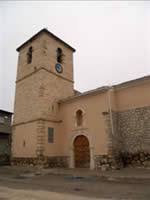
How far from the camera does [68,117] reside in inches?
642

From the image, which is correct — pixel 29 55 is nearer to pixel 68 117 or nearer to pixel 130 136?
pixel 68 117

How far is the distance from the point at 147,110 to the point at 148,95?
989 mm

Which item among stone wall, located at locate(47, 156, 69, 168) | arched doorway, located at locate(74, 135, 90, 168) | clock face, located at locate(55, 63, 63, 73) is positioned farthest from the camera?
clock face, located at locate(55, 63, 63, 73)

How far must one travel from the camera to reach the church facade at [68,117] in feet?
43.1

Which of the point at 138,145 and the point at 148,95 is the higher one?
the point at 148,95

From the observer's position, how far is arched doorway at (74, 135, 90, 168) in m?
14.6

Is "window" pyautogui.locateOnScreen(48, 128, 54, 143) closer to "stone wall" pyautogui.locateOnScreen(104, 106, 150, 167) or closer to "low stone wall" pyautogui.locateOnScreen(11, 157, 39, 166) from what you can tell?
"low stone wall" pyautogui.locateOnScreen(11, 157, 39, 166)

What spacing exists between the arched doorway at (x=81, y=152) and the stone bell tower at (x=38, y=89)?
8.07ft

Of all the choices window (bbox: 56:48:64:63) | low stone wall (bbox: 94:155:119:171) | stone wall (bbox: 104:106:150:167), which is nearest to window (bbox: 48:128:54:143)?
low stone wall (bbox: 94:155:119:171)

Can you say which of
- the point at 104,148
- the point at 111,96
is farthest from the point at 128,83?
the point at 104,148

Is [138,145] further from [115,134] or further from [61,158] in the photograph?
[61,158]

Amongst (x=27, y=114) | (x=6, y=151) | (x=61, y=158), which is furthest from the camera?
(x=6, y=151)

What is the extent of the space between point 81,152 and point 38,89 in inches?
250

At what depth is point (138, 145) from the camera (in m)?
12.8
